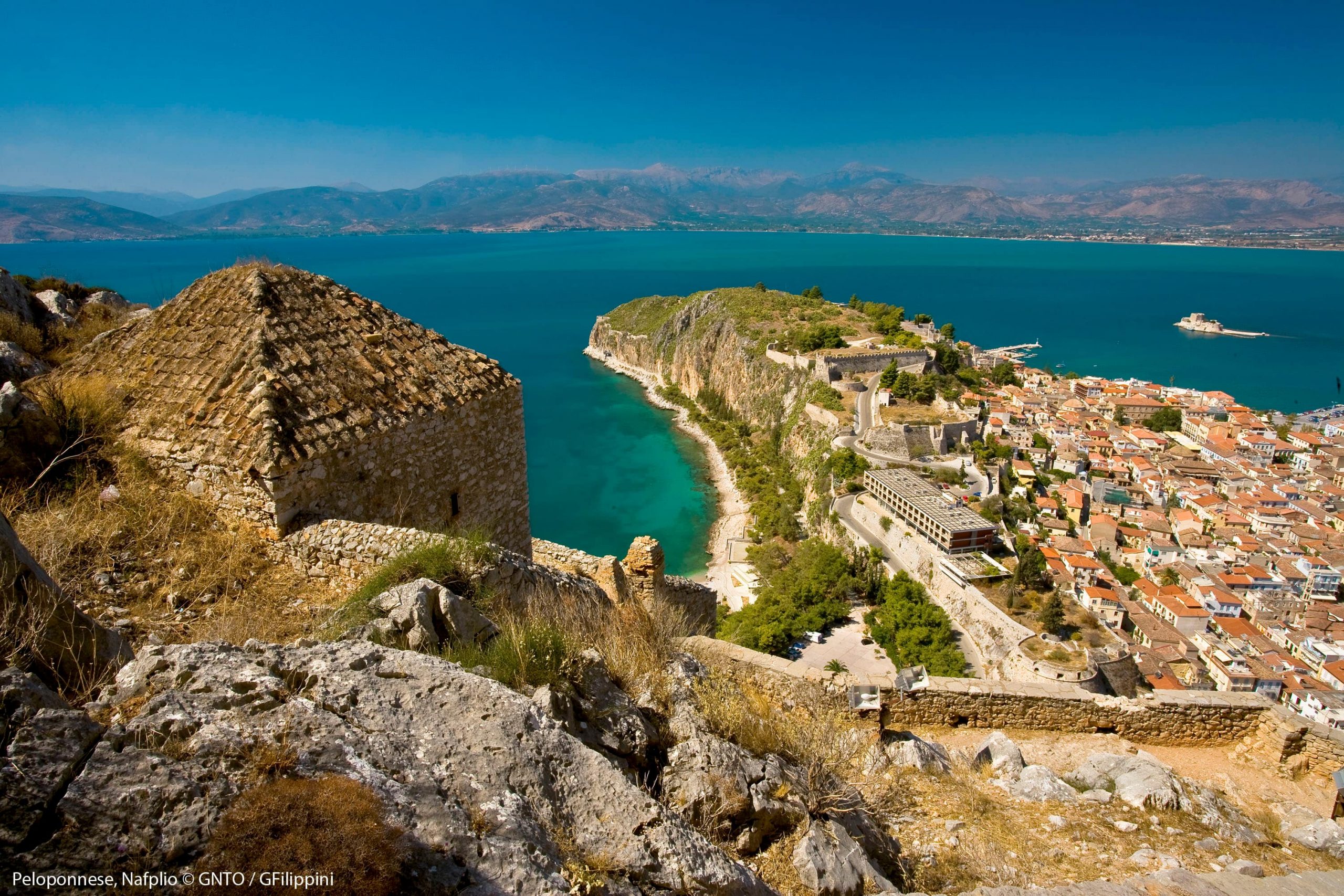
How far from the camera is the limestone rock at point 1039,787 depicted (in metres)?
6.02

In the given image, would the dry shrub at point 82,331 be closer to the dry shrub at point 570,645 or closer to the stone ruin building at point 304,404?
the stone ruin building at point 304,404

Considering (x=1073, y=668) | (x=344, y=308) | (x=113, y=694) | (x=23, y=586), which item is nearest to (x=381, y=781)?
(x=113, y=694)

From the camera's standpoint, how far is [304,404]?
5.92 meters

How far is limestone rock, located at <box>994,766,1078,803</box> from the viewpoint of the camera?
6.02m

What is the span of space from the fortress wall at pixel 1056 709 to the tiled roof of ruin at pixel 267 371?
4276mm

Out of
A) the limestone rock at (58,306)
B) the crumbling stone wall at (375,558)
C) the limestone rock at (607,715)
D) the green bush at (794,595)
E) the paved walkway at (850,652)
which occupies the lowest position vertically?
the paved walkway at (850,652)

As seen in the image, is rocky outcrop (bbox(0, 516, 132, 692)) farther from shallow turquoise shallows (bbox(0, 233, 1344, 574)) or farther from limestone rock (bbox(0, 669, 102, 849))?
shallow turquoise shallows (bbox(0, 233, 1344, 574))

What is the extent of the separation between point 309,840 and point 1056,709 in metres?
8.23

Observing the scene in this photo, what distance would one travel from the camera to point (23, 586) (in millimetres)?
2873

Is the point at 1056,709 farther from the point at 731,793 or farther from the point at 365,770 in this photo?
the point at 365,770

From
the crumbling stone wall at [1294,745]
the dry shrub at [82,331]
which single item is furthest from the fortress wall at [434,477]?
the crumbling stone wall at [1294,745]

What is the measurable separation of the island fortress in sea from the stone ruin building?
142 metres

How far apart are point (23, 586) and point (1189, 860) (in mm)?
7745

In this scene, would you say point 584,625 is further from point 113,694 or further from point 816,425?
point 816,425
